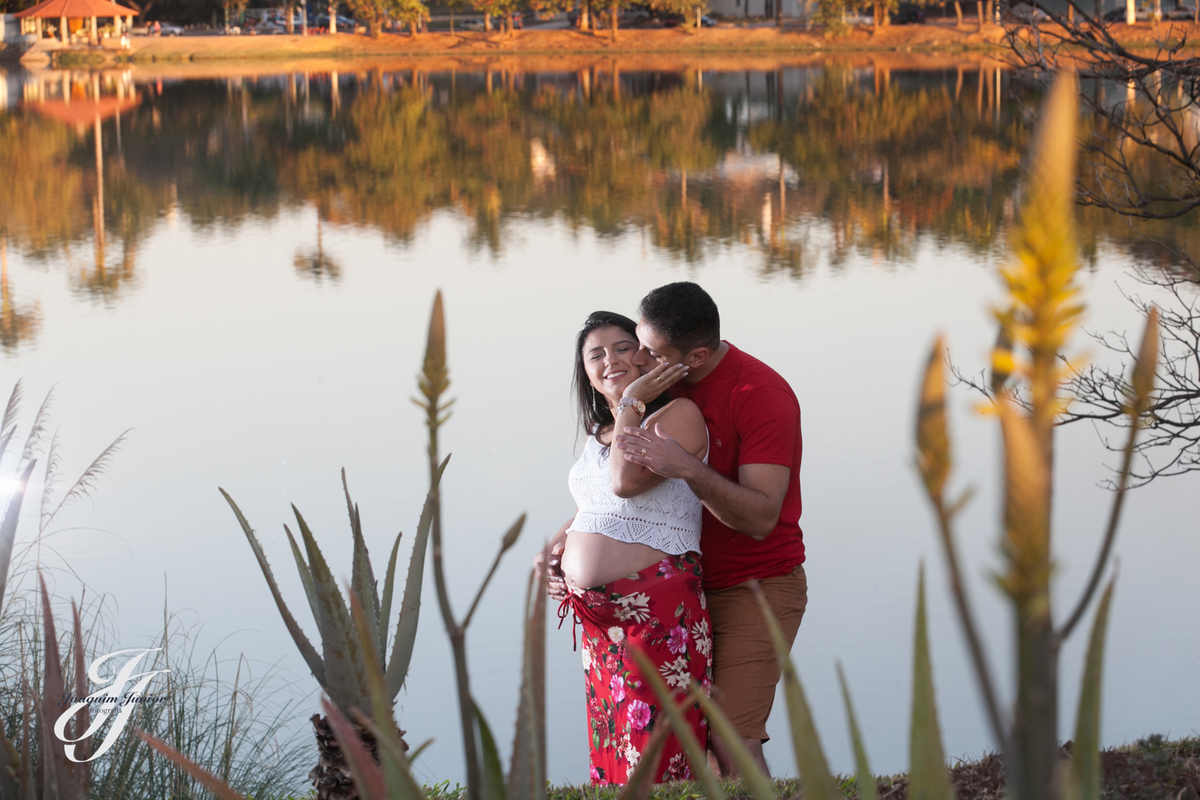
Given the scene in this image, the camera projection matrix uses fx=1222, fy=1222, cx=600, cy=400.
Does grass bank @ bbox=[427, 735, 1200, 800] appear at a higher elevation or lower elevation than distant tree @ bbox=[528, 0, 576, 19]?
lower

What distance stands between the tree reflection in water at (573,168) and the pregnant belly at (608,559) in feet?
42.0

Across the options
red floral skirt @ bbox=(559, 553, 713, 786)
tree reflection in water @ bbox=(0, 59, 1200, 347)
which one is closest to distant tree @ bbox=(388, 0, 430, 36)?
tree reflection in water @ bbox=(0, 59, 1200, 347)

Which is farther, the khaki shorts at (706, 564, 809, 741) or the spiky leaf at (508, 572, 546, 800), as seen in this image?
the khaki shorts at (706, 564, 809, 741)

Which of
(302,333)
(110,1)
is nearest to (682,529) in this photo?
(302,333)

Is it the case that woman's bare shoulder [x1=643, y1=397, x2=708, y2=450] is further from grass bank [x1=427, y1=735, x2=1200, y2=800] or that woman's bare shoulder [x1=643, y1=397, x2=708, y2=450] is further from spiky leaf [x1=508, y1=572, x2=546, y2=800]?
spiky leaf [x1=508, y1=572, x2=546, y2=800]

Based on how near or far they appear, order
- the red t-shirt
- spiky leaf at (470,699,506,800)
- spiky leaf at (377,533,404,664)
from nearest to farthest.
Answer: spiky leaf at (470,699,506,800) → spiky leaf at (377,533,404,664) → the red t-shirt

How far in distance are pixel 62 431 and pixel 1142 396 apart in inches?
432

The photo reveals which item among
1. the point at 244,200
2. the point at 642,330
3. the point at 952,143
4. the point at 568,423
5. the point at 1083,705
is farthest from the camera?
the point at 952,143

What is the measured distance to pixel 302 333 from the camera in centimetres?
1370

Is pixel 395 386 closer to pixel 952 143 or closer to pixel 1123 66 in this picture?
pixel 1123 66

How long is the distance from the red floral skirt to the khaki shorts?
72mm

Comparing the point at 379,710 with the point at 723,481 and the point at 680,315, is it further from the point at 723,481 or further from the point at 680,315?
the point at 680,315

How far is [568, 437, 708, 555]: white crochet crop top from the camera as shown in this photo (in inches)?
144

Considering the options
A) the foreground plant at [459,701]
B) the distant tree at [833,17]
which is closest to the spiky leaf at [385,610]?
the foreground plant at [459,701]
